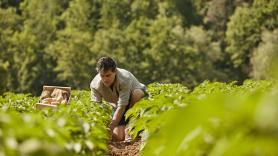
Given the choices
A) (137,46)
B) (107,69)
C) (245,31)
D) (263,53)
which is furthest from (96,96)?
(245,31)

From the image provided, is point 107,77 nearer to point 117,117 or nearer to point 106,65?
point 106,65

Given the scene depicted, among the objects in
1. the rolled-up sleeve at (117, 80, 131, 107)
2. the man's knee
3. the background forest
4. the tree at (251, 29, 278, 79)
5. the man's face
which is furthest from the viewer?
the background forest

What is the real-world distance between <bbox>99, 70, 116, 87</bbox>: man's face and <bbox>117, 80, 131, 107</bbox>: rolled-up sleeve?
17 centimetres

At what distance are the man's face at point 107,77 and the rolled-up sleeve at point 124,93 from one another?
17 centimetres

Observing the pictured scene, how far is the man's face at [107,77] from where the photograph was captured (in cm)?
767

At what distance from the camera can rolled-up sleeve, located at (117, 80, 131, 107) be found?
792cm

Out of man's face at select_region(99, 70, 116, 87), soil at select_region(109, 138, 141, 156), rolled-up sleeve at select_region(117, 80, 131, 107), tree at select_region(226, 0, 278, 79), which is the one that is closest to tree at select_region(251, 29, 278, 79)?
tree at select_region(226, 0, 278, 79)

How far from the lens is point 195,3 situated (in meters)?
61.3

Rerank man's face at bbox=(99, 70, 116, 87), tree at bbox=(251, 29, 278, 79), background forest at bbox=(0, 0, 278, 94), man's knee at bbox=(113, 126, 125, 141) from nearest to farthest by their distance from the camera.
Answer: man's face at bbox=(99, 70, 116, 87) → man's knee at bbox=(113, 126, 125, 141) → tree at bbox=(251, 29, 278, 79) → background forest at bbox=(0, 0, 278, 94)

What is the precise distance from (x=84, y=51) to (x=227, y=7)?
1482cm

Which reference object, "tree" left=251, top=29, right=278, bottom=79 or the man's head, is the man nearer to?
the man's head

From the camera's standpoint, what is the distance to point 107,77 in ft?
25.5

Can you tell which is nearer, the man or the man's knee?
the man

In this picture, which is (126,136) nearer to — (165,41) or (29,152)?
(29,152)
